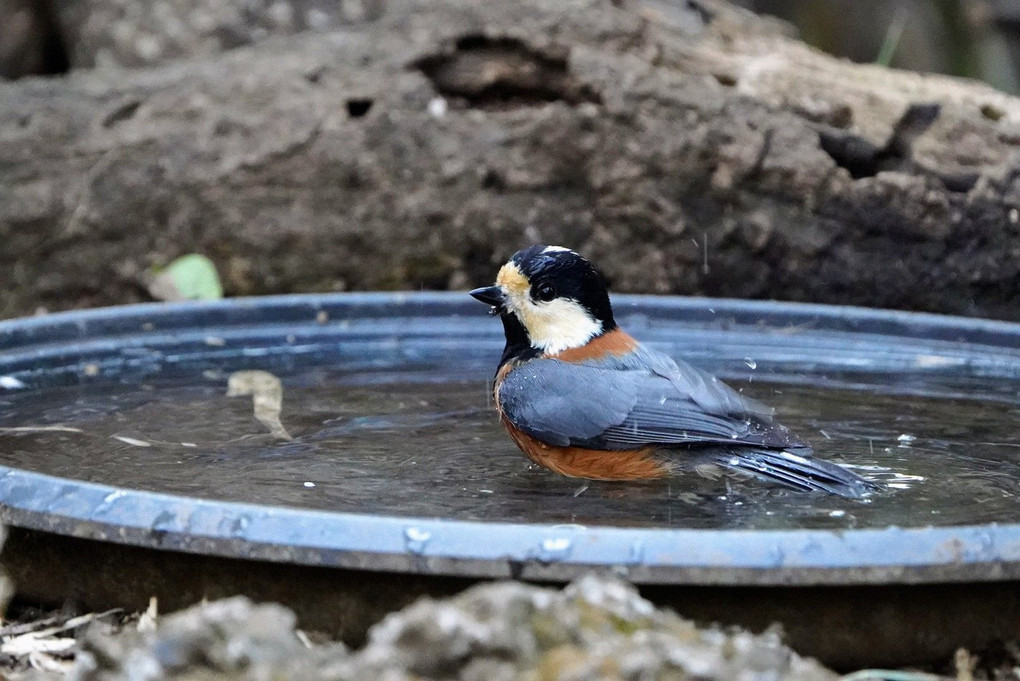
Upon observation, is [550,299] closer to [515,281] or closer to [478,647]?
[515,281]

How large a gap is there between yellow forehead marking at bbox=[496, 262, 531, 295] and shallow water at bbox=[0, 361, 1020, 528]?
0.50 m

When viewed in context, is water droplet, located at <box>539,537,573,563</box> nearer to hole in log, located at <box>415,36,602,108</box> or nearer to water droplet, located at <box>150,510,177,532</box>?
water droplet, located at <box>150,510,177,532</box>

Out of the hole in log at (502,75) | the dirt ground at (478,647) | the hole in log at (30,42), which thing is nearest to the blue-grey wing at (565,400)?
the dirt ground at (478,647)

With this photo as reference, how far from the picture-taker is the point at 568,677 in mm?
2023

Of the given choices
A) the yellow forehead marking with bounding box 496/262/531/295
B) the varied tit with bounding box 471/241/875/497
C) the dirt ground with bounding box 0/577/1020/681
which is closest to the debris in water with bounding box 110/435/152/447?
the varied tit with bounding box 471/241/875/497

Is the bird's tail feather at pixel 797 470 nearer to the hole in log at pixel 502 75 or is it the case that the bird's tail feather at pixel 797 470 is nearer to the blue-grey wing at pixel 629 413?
the blue-grey wing at pixel 629 413

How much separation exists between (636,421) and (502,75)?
278 centimetres

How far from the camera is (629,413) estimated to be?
3828 millimetres

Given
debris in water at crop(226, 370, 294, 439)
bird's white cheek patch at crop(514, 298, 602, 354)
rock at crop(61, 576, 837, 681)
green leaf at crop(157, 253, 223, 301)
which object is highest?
rock at crop(61, 576, 837, 681)

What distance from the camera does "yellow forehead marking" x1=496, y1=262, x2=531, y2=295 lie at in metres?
4.23

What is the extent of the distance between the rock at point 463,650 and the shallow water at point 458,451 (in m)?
1.13

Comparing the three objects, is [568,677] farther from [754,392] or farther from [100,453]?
[754,392]

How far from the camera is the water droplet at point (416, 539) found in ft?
8.49

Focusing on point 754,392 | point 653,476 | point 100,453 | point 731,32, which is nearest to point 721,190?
point 731,32
